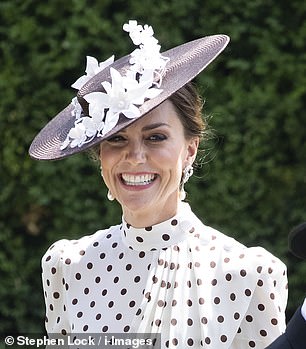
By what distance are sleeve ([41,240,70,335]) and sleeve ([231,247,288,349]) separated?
23.1 inches

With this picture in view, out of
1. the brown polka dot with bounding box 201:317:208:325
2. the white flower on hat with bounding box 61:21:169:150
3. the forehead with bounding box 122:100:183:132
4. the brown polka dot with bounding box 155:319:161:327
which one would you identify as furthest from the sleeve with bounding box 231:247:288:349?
the white flower on hat with bounding box 61:21:169:150

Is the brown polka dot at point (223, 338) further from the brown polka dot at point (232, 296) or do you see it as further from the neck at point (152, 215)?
the neck at point (152, 215)

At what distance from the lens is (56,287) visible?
10.6ft

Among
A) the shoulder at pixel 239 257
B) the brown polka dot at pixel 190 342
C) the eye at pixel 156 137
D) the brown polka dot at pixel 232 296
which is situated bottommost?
the brown polka dot at pixel 190 342

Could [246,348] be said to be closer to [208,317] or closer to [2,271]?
[208,317]

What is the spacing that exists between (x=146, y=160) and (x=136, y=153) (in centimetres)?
3

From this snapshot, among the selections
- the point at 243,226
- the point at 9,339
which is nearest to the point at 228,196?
the point at 243,226

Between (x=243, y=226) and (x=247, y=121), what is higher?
(x=247, y=121)

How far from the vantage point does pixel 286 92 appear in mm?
4809

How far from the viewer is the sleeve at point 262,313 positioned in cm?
292

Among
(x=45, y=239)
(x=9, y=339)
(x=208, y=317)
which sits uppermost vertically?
(x=208, y=317)

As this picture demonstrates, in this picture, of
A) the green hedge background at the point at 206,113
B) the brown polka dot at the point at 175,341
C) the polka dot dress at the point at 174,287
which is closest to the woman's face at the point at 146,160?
the polka dot dress at the point at 174,287

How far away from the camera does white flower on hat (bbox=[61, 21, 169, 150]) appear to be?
2838mm

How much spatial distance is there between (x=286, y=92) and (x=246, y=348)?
211 centimetres
